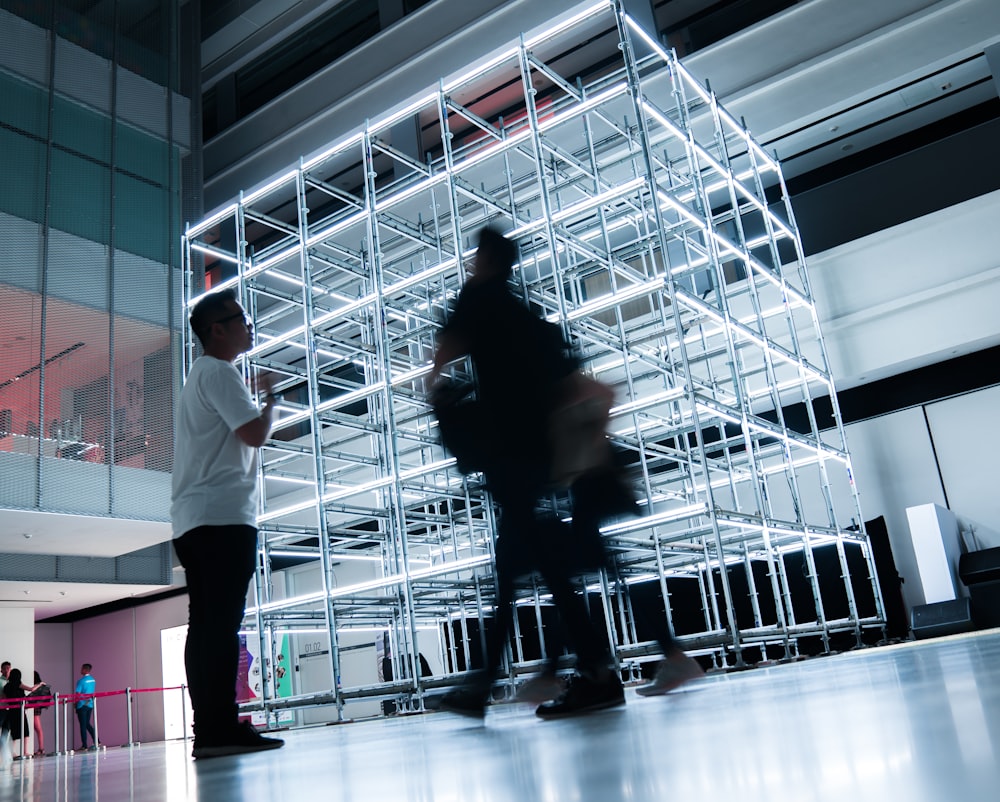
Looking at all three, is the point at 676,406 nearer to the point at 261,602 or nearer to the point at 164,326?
the point at 261,602

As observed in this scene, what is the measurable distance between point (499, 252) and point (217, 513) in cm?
96

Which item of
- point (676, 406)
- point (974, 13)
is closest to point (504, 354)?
point (676, 406)

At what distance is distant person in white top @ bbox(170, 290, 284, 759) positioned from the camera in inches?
85.2

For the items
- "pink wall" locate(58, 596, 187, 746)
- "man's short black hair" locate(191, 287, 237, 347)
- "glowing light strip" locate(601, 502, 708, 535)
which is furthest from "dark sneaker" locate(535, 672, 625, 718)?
"pink wall" locate(58, 596, 187, 746)

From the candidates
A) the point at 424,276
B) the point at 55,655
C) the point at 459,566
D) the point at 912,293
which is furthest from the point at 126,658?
the point at 912,293

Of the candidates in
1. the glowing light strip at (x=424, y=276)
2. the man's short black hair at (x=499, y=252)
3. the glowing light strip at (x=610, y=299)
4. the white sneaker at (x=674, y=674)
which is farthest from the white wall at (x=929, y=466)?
the man's short black hair at (x=499, y=252)

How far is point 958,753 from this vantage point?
56cm

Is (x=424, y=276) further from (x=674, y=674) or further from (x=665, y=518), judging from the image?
(x=674, y=674)

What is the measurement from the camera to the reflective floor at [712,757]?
0.56 metres

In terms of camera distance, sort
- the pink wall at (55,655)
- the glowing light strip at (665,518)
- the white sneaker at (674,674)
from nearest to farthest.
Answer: the white sneaker at (674,674) → the glowing light strip at (665,518) → the pink wall at (55,655)

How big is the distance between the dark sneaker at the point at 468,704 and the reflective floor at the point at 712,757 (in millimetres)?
153

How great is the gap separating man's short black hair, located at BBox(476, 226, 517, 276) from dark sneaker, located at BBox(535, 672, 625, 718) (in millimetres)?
902

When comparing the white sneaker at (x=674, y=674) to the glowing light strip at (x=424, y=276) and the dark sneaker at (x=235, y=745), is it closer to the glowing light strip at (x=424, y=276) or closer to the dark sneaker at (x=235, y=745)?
the dark sneaker at (x=235, y=745)

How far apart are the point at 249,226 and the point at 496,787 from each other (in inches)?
433
